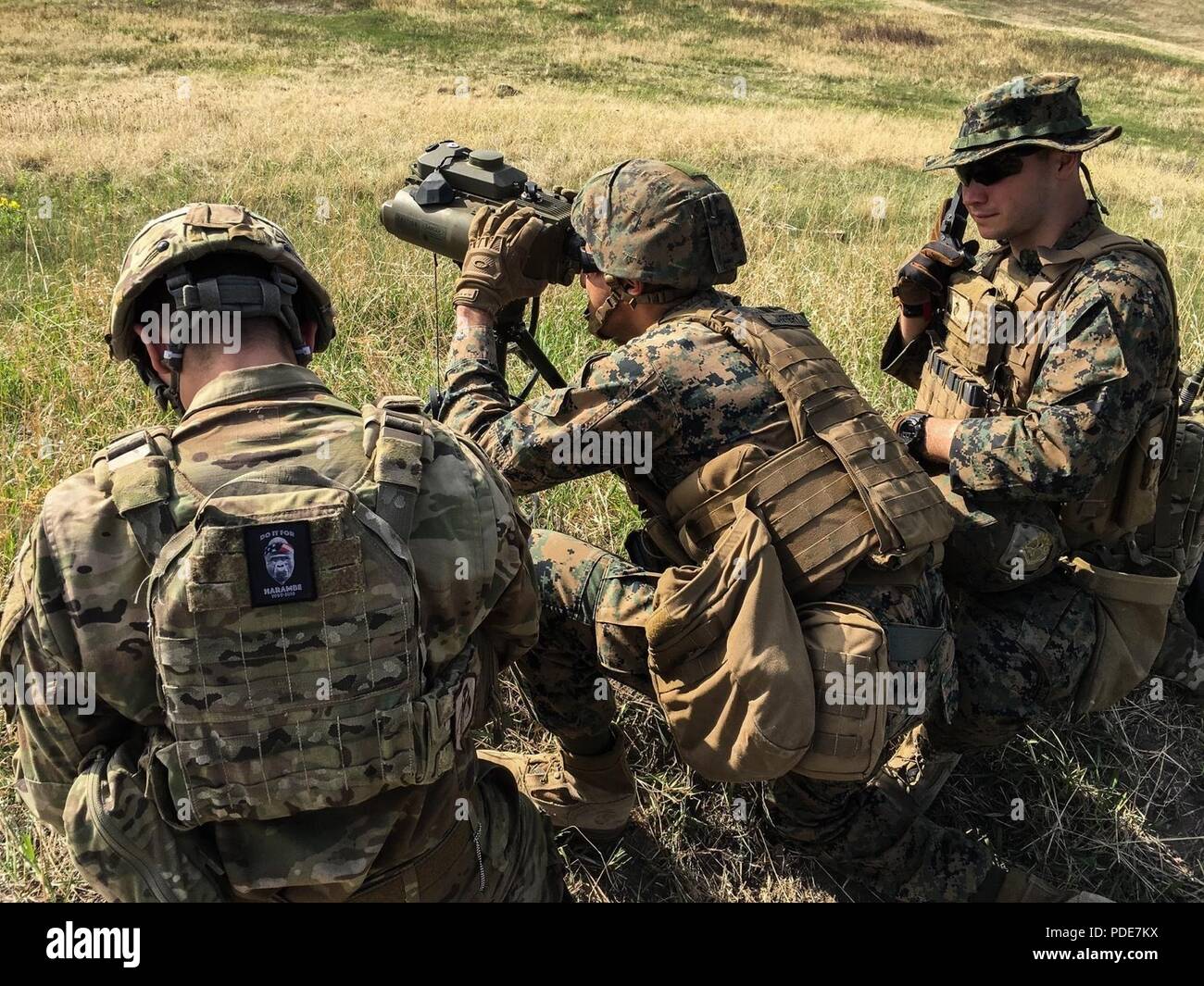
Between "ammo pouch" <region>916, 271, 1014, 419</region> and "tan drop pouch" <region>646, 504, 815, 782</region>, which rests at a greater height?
"ammo pouch" <region>916, 271, 1014, 419</region>

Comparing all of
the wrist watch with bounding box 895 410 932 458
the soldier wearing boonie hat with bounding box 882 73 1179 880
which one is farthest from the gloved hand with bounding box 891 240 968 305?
the wrist watch with bounding box 895 410 932 458

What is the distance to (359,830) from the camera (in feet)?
6.61

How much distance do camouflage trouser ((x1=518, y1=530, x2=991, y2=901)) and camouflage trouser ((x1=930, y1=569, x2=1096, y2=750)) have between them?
20cm

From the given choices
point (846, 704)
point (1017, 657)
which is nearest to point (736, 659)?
point (846, 704)

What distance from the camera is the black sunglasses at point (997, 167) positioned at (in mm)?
3156

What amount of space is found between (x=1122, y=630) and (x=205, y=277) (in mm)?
2769

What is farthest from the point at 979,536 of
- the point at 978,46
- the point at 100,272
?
the point at 978,46

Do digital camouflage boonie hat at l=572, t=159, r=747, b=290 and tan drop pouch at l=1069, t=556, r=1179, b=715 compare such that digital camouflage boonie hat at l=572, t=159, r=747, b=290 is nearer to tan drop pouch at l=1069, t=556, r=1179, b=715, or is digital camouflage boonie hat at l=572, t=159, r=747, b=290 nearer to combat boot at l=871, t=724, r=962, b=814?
tan drop pouch at l=1069, t=556, r=1179, b=715

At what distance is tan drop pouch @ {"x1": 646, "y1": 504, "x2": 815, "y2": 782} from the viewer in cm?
242

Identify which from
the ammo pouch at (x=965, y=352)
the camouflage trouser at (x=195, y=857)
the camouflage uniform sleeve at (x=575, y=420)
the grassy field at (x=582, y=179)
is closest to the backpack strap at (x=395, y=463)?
the camouflage trouser at (x=195, y=857)

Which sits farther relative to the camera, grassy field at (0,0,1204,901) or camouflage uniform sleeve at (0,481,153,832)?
grassy field at (0,0,1204,901)

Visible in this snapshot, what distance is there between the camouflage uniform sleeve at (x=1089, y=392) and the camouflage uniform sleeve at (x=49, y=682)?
2.36 m

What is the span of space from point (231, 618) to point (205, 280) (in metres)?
0.76

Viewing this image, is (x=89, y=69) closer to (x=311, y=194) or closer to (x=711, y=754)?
(x=311, y=194)
